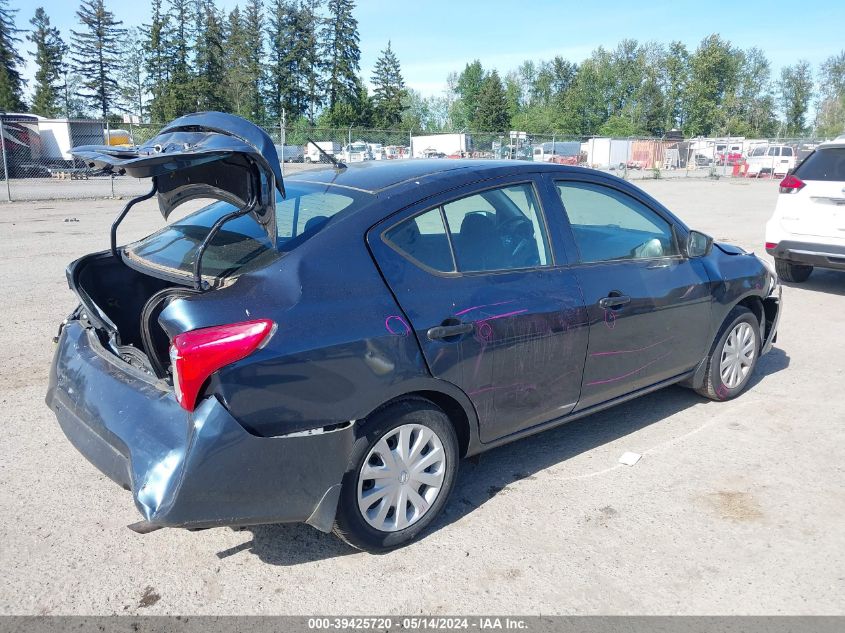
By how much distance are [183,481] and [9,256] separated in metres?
8.76

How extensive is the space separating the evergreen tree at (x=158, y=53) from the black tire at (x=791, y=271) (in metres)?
69.8

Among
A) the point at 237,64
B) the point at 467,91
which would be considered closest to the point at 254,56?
the point at 237,64

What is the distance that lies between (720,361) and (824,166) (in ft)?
A: 15.8

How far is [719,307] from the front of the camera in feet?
14.7

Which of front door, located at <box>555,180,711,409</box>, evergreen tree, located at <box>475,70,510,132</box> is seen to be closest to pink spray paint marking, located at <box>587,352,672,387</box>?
front door, located at <box>555,180,711,409</box>

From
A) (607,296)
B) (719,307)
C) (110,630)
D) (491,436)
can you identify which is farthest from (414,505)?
(719,307)

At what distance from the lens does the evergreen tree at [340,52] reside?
79.8 metres

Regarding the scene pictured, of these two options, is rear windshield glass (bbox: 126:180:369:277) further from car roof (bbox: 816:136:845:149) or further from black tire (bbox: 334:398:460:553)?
car roof (bbox: 816:136:845:149)

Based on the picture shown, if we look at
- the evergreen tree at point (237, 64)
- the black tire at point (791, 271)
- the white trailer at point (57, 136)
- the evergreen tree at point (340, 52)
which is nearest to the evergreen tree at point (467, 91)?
the evergreen tree at point (340, 52)

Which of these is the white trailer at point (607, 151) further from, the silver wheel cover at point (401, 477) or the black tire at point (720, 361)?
the silver wheel cover at point (401, 477)

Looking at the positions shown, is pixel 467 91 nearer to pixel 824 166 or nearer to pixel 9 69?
pixel 9 69

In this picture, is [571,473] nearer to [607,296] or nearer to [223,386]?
[607,296]

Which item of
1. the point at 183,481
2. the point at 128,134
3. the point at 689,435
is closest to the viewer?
the point at 183,481

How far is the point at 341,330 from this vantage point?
9.08 ft
